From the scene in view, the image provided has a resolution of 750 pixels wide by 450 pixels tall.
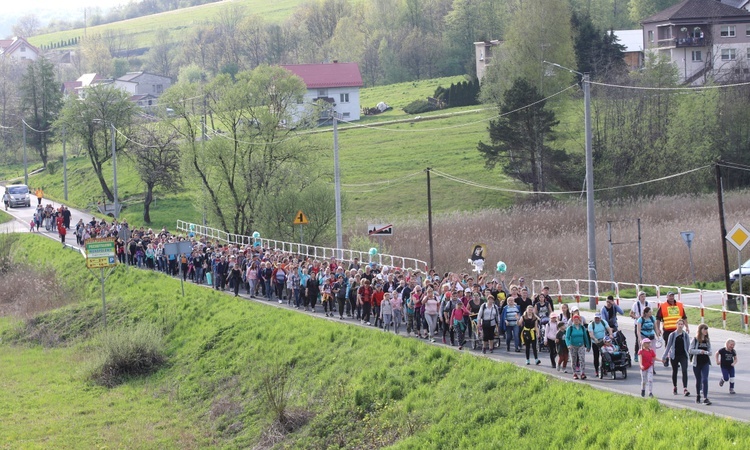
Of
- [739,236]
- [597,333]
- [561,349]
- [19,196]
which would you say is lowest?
[561,349]

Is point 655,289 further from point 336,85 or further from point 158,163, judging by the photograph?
point 336,85

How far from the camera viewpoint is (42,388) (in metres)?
28.9

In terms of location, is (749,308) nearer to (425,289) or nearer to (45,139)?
(425,289)

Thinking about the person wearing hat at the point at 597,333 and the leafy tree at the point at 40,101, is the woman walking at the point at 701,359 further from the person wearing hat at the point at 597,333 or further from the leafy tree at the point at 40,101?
the leafy tree at the point at 40,101

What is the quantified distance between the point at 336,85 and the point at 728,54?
37700 mm

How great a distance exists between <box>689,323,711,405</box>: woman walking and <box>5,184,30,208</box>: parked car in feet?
210

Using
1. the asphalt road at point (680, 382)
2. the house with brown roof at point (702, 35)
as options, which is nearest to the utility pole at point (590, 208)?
the asphalt road at point (680, 382)

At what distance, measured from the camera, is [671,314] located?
61.6ft

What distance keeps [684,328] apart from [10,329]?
2946cm

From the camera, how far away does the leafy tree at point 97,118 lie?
246 ft

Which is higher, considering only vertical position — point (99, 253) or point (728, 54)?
point (728, 54)

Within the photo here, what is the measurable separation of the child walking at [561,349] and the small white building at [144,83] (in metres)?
132

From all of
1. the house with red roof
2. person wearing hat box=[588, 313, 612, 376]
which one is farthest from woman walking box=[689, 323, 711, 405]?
the house with red roof

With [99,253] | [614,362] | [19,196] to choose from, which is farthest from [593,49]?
[614,362]
